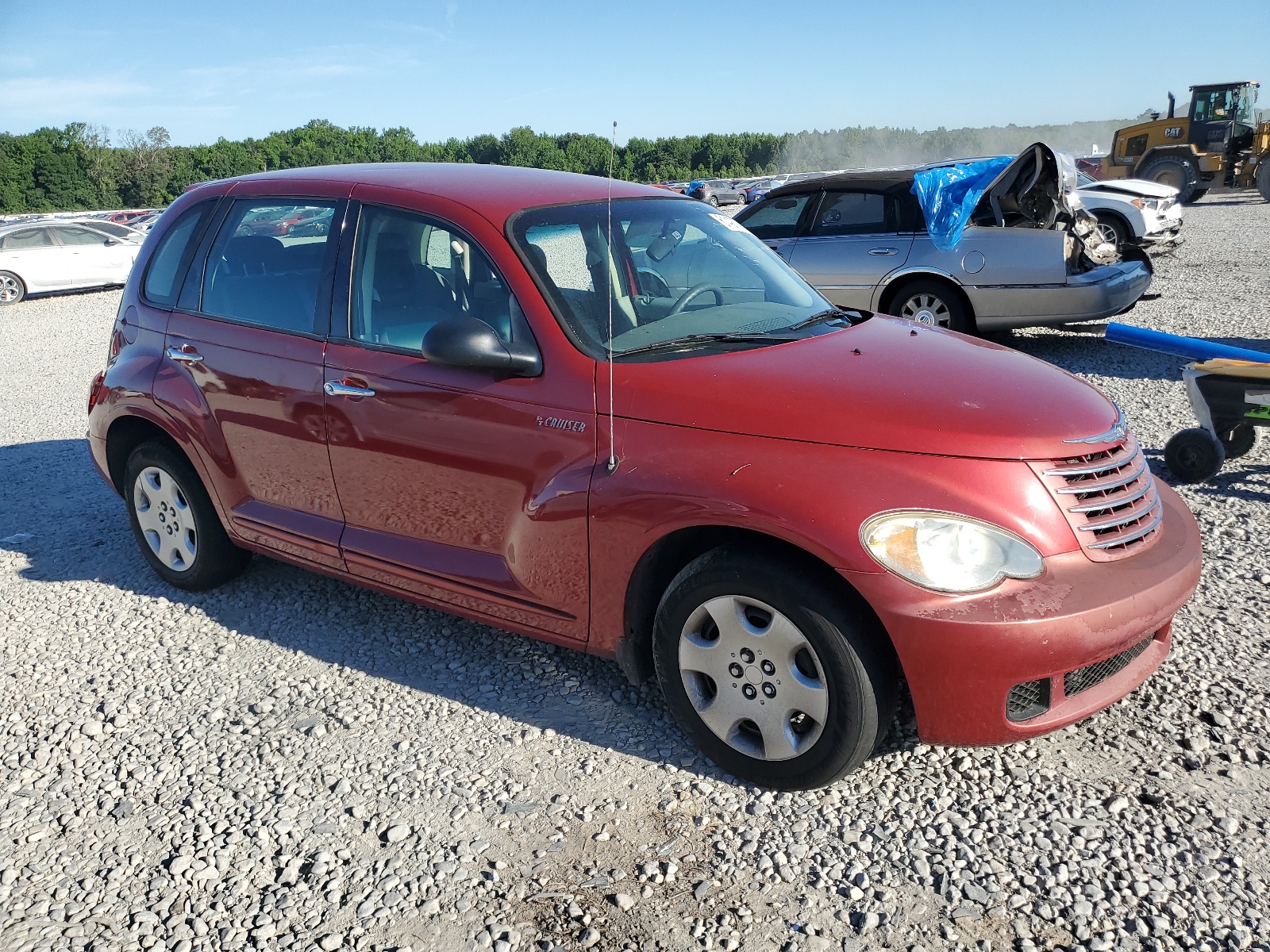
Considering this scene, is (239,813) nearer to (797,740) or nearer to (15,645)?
(797,740)

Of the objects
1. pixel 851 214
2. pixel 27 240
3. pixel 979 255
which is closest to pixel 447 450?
pixel 979 255

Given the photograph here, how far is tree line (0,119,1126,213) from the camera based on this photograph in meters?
65.3

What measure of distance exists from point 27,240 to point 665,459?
19954 mm

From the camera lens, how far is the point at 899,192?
360 inches

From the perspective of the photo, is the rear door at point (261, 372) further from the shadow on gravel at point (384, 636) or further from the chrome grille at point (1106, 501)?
the chrome grille at point (1106, 501)

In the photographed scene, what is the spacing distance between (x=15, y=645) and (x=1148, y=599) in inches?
175

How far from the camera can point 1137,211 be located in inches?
537

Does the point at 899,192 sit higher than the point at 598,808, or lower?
higher

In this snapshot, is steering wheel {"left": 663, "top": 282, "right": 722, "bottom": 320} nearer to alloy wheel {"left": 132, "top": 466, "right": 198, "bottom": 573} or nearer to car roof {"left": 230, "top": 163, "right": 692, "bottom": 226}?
car roof {"left": 230, "top": 163, "right": 692, "bottom": 226}

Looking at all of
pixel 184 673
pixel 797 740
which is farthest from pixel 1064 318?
pixel 184 673

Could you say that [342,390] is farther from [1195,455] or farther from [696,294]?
[1195,455]

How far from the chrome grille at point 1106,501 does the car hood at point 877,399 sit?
54mm

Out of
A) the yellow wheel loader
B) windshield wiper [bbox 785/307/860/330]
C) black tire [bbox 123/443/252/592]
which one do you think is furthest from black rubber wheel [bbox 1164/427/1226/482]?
the yellow wheel loader

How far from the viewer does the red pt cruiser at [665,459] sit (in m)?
2.72
